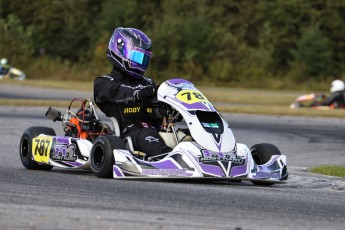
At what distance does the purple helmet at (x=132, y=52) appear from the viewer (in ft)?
30.7

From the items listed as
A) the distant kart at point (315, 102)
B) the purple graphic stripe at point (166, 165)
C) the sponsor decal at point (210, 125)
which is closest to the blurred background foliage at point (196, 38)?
the distant kart at point (315, 102)

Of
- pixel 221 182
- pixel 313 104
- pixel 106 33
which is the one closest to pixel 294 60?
pixel 106 33

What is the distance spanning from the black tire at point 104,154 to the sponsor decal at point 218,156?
79 cm

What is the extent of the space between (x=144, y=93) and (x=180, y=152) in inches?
33.2

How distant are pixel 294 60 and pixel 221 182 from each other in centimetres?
3242

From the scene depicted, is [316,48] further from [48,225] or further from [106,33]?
[48,225]

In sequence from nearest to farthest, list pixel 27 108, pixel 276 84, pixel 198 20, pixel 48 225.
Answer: pixel 48 225 → pixel 27 108 → pixel 276 84 → pixel 198 20

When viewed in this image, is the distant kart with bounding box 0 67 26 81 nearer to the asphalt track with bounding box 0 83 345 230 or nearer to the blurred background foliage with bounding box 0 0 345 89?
the blurred background foliage with bounding box 0 0 345 89

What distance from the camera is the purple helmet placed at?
30.7 feet

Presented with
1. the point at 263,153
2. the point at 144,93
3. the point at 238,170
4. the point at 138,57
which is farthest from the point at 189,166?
the point at 138,57

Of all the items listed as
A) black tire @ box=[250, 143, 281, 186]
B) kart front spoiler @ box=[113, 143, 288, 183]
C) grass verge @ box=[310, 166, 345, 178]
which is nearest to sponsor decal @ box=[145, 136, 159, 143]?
kart front spoiler @ box=[113, 143, 288, 183]

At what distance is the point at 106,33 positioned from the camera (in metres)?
40.4

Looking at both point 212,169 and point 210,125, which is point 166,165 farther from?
point 210,125

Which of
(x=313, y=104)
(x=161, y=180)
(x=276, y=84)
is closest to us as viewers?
(x=161, y=180)
